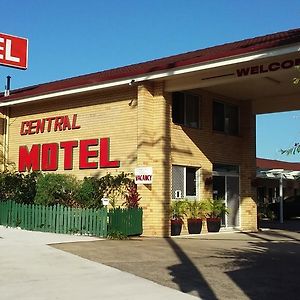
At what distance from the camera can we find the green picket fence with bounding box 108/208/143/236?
650 inches

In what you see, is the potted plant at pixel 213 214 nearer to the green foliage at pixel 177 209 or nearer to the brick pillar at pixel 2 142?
the green foliage at pixel 177 209

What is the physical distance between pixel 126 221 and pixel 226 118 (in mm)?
Answer: 7051

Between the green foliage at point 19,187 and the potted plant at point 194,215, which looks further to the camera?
the green foliage at point 19,187

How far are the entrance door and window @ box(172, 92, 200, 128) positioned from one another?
2.28 metres

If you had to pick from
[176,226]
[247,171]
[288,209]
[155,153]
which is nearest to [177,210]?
[176,226]

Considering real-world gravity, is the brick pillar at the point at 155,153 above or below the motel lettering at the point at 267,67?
below

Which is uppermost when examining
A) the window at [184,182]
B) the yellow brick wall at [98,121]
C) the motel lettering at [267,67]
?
the motel lettering at [267,67]

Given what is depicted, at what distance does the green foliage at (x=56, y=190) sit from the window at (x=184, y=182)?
3.29 metres

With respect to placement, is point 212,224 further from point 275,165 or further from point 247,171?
point 275,165

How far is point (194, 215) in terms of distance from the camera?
1919 centimetres

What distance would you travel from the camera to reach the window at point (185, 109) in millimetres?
19000

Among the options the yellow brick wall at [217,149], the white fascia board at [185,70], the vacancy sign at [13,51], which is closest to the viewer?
the white fascia board at [185,70]

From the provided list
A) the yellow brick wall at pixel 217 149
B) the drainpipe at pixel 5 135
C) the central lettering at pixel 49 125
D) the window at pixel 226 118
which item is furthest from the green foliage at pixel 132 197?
the drainpipe at pixel 5 135

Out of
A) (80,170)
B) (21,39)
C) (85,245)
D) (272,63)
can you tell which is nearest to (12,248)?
(85,245)
